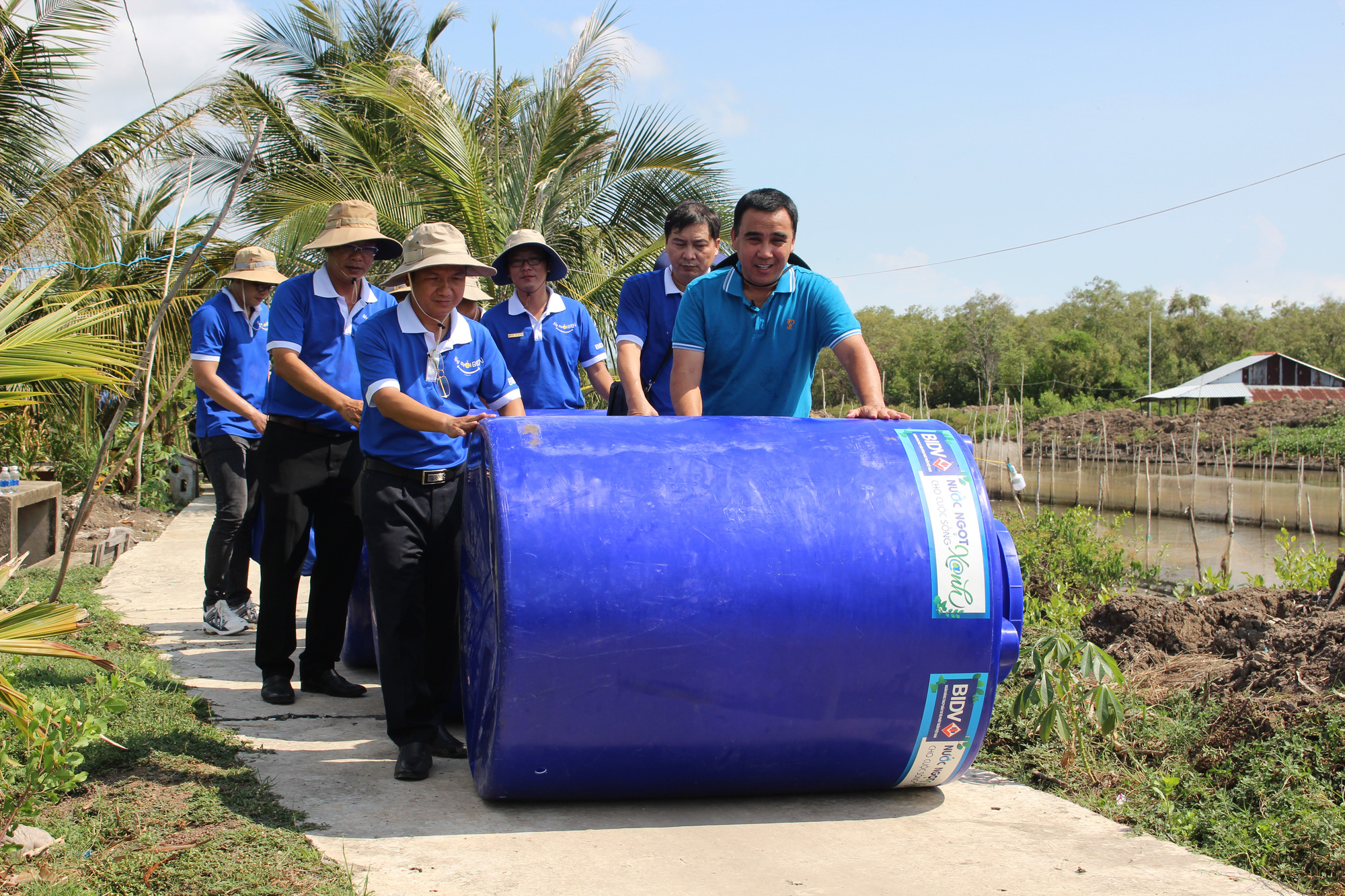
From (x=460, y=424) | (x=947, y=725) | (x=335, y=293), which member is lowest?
(x=947, y=725)

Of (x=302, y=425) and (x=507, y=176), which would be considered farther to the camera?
(x=507, y=176)

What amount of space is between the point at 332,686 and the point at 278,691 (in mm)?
254

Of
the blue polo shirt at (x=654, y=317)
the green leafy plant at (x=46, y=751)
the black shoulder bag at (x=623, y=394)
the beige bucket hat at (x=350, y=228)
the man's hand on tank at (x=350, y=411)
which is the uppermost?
the beige bucket hat at (x=350, y=228)

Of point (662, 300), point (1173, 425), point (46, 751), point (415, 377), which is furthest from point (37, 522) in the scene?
point (1173, 425)

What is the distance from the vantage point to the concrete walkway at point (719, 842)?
9.53 ft

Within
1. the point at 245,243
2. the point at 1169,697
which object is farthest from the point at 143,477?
the point at 1169,697

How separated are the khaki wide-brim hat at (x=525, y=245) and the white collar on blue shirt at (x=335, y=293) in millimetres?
591

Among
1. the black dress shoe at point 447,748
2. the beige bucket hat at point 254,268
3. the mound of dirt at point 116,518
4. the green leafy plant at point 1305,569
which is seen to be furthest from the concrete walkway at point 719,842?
the mound of dirt at point 116,518

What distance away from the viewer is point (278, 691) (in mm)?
4645

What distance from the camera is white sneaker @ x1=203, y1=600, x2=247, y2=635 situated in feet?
19.6

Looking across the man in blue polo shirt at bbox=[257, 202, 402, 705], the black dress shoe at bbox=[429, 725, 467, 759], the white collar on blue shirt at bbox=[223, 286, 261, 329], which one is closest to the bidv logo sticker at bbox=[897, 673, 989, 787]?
the black dress shoe at bbox=[429, 725, 467, 759]

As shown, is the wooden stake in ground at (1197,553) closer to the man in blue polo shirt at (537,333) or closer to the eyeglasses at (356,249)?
the man in blue polo shirt at (537,333)

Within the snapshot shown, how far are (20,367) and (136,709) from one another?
1882 millimetres

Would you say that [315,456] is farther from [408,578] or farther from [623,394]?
[623,394]
